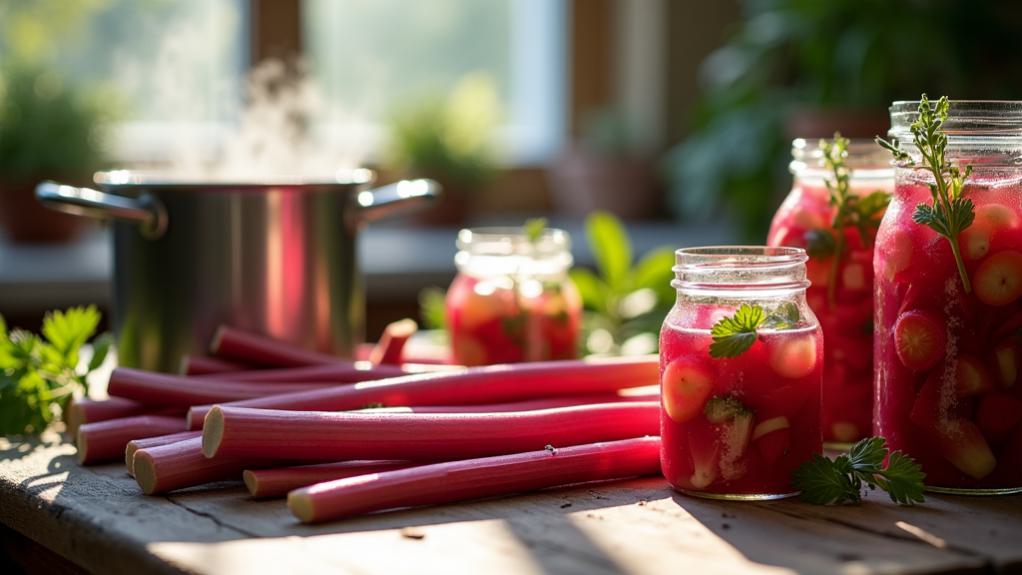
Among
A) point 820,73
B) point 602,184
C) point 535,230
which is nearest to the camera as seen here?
point 535,230

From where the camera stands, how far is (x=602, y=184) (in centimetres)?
397

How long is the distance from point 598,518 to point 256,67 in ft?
9.41

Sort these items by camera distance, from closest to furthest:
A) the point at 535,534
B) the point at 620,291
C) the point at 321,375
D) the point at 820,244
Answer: the point at 535,534, the point at 820,244, the point at 321,375, the point at 620,291

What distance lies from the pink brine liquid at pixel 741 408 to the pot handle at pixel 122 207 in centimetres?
61

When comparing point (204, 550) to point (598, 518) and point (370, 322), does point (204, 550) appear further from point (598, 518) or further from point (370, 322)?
point (370, 322)

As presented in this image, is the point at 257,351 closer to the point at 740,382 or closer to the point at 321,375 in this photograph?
the point at 321,375

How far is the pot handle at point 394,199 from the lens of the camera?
4.58ft

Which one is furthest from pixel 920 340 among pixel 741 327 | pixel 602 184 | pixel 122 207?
pixel 602 184

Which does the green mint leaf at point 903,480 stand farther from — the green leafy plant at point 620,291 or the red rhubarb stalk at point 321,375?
the green leafy plant at point 620,291

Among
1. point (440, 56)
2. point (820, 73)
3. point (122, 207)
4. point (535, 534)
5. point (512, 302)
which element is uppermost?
point (440, 56)

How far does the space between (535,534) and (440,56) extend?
3.27m

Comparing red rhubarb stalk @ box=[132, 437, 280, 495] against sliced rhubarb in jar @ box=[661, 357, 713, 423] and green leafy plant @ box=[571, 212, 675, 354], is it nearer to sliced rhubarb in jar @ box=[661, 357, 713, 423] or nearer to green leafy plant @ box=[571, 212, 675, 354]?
sliced rhubarb in jar @ box=[661, 357, 713, 423]

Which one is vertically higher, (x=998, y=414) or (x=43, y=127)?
(x=43, y=127)

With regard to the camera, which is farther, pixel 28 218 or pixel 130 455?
pixel 28 218
